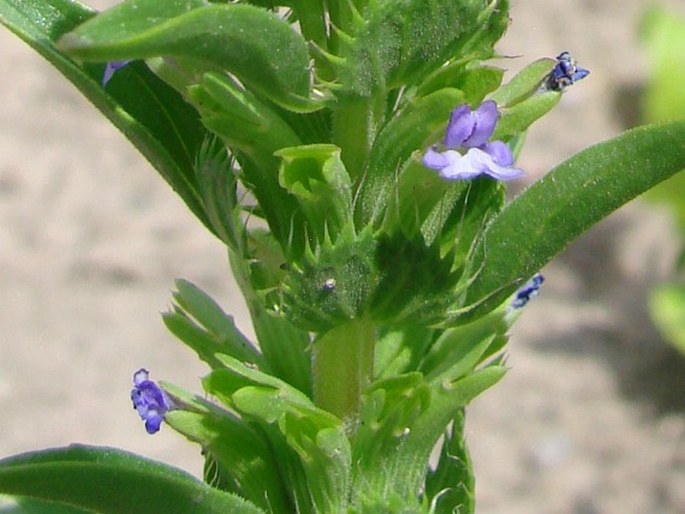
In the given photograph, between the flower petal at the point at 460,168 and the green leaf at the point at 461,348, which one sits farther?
the green leaf at the point at 461,348

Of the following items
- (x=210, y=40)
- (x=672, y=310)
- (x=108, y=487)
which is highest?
(x=672, y=310)

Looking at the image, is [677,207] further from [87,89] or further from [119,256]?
[87,89]

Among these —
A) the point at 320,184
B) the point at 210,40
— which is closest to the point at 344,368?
the point at 320,184

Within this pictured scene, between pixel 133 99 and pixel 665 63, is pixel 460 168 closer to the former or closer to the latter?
pixel 133 99

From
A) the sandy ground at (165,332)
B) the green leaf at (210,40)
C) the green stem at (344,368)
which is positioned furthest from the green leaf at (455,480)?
the sandy ground at (165,332)

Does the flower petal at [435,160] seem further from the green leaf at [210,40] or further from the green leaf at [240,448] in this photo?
the green leaf at [240,448]

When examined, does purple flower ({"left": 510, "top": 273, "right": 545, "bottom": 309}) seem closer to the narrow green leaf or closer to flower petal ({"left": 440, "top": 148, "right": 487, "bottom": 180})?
the narrow green leaf

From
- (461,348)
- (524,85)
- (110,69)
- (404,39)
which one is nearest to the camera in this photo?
(404,39)
